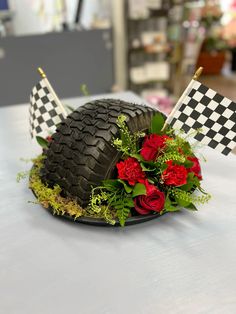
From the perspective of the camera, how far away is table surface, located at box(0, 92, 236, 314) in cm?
84

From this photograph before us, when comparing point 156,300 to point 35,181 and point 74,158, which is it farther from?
point 35,181

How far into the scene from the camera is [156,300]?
33.2 inches

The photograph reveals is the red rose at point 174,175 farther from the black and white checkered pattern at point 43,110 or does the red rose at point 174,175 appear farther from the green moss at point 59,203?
the black and white checkered pattern at point 43,110

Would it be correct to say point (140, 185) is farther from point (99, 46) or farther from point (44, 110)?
point (99, 46)

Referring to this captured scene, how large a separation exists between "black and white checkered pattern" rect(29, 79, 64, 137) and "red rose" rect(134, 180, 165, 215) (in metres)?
0.50

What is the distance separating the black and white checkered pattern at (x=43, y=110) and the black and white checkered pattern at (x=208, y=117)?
45 centimetres

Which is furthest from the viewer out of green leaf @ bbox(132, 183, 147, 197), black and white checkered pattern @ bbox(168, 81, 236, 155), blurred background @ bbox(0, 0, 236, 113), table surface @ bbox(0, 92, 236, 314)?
blurred background @ bbox(0, 0, 236, 113)

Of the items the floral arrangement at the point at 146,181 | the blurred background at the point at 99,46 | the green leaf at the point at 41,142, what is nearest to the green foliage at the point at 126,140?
the floral arrangement at the point at 146,181

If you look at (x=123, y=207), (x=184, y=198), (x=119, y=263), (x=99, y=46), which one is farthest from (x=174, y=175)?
(x=99, y=46)

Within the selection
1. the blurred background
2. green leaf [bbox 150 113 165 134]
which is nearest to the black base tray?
green leaf [bbox 150 113 165 134]

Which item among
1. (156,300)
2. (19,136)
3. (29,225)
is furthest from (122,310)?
(19,136)

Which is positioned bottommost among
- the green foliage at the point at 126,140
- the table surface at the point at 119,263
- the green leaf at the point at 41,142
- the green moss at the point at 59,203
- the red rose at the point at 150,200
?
the table surface at the point at 119,263

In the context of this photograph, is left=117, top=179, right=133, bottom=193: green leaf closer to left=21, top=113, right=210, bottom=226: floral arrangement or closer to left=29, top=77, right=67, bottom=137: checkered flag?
left=21, top=113, right=210, bottom=226: floral arrangement

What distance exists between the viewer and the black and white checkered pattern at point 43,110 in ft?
4.60
